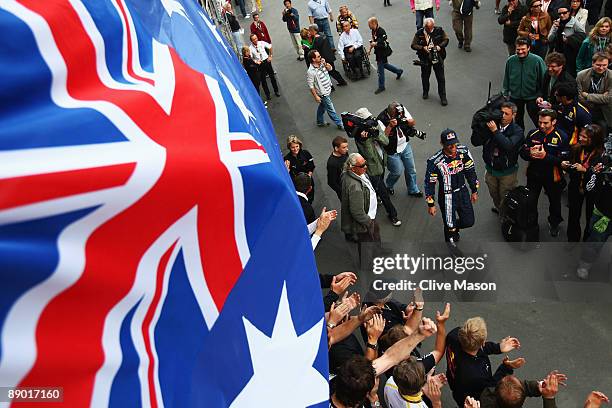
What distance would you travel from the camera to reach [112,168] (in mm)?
1391

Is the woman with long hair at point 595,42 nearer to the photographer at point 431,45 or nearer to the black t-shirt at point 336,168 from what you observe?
the photographer at point 431,45

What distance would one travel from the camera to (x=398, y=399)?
406cm

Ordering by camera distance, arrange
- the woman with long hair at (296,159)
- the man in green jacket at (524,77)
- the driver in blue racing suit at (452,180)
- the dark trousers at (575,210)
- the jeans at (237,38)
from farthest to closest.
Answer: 1. the jeans at (237,38)
2. the man in green jacket at (524,77)
3. the woman with long hair at (296,159)
4. the dark trousers at (575,210)
5. the driver in blue racing suit at (452,180)

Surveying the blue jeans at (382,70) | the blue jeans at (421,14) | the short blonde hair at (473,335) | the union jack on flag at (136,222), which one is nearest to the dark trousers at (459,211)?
the short blonde hair at (473,335)

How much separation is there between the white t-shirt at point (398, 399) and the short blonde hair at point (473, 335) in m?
0.60

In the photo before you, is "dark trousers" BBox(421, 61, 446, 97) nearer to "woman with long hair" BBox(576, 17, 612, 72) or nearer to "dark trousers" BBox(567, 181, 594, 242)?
"woman with long hair" BBox(576, 17, 612, 72)

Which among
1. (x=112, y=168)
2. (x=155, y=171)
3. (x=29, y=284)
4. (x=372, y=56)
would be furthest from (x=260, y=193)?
(x=372, y=56)

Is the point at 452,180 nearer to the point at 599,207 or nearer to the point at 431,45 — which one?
the point at 599,207

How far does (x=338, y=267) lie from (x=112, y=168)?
5793 mm

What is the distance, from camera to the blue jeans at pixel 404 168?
7.53 meters

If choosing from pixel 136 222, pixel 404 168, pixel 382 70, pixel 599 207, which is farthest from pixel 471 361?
pixel 382 70

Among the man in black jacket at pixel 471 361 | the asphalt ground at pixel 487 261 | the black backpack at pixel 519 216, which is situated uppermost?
the man in black jacket at pixel 471 361

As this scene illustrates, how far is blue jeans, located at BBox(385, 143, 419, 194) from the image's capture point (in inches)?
297

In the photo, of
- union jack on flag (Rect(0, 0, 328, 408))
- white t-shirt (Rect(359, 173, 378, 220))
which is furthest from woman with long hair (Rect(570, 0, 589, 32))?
union jack on flag (Rect(0, 0, 328, 408))
